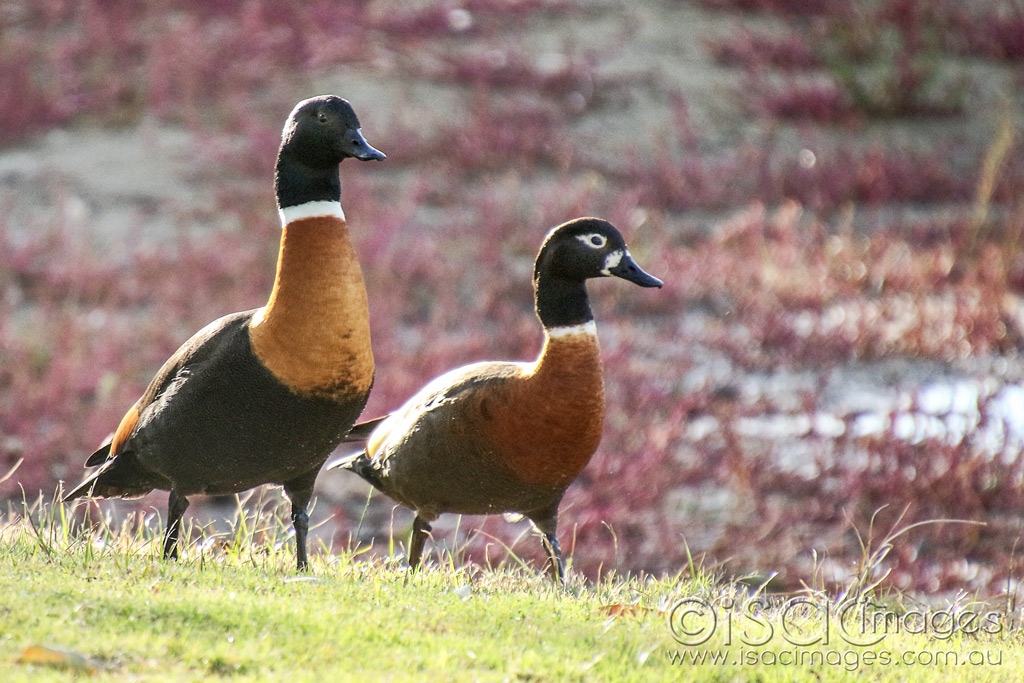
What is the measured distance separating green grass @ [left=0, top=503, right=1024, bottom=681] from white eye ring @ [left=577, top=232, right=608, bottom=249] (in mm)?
995

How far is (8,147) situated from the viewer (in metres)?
10.4

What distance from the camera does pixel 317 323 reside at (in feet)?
11.7

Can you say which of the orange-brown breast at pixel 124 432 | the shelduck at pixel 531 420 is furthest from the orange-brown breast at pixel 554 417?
the orange-brown breast at pixel 124 432

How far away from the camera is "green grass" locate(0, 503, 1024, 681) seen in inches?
112

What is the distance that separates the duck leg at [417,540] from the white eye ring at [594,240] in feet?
3.22

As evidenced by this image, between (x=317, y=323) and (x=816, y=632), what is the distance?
1.58 m

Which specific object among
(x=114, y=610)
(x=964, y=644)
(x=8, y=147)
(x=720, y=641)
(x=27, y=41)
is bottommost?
(x=964, y=644)

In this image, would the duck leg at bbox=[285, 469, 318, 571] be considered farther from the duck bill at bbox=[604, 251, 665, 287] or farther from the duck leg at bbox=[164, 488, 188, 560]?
the duck bill at bbox=[604, 251, 665, 287]

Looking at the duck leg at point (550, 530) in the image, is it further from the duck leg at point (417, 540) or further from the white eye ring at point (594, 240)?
the white eye ring at point (594, 240)

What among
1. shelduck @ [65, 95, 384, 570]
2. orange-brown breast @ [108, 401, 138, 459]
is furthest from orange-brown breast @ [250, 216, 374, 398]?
orange-brown breast @ [108, 401, 138, 459]

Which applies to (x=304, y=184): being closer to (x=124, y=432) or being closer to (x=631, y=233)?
(x=124, y=432)

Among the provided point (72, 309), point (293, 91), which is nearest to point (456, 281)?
point (72, 309)

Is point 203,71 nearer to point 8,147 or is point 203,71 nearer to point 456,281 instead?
point 8,147

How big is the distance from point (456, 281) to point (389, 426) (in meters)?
4.49
